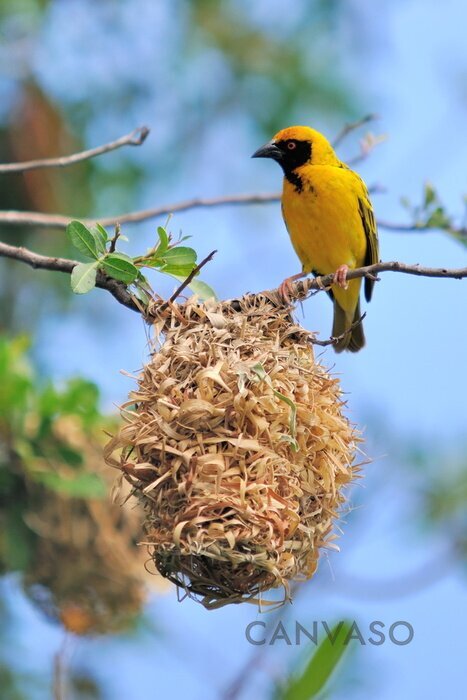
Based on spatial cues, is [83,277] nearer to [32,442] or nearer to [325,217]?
[325,217]

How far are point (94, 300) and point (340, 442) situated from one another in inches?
188

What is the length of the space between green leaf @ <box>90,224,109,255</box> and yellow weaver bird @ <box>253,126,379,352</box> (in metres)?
1.56

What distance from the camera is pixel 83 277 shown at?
2.75 metres

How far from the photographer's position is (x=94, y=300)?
739cm

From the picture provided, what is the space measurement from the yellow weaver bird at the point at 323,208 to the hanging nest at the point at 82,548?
4.43 ft

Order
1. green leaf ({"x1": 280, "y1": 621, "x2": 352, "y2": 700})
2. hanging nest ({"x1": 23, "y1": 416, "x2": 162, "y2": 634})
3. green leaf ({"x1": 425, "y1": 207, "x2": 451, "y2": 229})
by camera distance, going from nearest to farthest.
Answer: green leaf ({"x1": 280, "y1": 621, "x2": 352, "y2": 700})
green leaf ({"x1": 425, "y1": 207, "x2": 451, "y2": 229})
hanging nest ({"x1": 23, "y1": 416, "x2": 162, "y2": 634})

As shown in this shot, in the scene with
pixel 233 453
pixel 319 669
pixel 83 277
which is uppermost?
pixel 83 277

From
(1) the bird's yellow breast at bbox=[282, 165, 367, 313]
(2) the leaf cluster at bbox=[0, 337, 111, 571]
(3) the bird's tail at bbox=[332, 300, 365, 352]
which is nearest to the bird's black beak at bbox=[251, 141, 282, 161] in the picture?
(1) the bird's yellow breast at bbox=[282, 165, 367, 313]

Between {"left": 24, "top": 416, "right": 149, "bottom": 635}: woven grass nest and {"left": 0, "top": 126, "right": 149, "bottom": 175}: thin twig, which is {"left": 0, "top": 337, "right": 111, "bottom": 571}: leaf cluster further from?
{"left": 0, "top": 126, "right": 149, "bottom": 175}: thin twig

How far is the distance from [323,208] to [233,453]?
6.28ft

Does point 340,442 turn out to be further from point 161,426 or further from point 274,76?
point 274,76

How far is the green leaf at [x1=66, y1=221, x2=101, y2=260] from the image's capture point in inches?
109

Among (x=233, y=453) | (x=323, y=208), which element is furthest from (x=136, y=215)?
(x=233, y=453)

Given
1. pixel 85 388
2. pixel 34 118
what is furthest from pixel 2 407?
pixel 34 118
